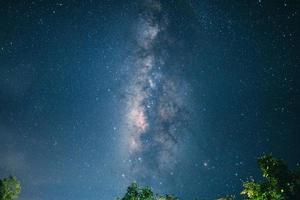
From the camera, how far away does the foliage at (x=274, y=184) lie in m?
27.1

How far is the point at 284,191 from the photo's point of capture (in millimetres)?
27281

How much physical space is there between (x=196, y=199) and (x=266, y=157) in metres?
22.8

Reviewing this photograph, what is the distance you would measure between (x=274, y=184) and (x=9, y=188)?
34.2m

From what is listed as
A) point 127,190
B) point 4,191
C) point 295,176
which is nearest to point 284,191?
point 295,176

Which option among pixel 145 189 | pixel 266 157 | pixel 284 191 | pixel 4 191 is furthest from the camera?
pixel 4 191

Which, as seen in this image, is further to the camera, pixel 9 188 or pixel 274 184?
pixel 9 188

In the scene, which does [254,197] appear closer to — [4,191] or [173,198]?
[173,198]

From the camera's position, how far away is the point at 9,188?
43156mm

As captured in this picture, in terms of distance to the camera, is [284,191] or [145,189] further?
[145,189]

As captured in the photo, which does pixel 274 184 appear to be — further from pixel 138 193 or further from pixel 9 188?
pixel 9 188

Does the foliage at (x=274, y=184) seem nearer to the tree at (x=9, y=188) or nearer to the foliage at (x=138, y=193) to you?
the foliage at (x=138, y=193)

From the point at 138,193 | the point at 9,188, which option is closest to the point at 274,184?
the point at 138,193

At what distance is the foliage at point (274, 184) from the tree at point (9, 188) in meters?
31.1

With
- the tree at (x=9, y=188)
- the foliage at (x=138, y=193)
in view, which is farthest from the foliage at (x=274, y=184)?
the tree at (x=9, y=188)
